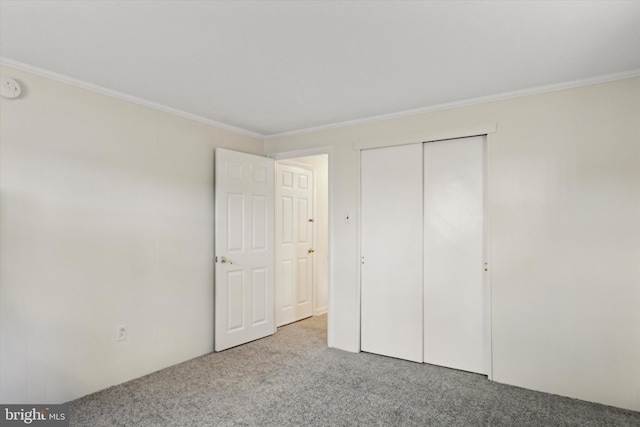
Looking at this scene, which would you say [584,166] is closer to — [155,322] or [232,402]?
[232,402]

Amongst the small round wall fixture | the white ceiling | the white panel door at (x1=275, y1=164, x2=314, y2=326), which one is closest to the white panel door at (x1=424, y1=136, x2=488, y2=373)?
the white ceiling

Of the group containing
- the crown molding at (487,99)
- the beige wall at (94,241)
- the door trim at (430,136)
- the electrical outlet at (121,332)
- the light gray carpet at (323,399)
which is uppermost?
the crown molding at (487,99)

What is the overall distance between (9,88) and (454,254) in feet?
11.5

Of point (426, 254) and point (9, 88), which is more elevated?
point (9, 88)

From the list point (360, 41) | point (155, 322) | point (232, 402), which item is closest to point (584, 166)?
point (360, 41)

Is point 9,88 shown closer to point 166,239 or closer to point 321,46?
point 166,239

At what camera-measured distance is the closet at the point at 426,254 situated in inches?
125

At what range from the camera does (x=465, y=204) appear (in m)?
3.23

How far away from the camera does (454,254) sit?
327 centimetres

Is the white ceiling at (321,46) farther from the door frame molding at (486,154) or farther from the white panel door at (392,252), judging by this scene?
the white panel door at (392,252)

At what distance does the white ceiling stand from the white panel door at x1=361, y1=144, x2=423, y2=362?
2.26 feet

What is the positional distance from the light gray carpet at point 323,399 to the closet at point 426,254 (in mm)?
245

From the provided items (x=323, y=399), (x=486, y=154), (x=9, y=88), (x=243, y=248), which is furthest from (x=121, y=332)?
(x=486, y=154)

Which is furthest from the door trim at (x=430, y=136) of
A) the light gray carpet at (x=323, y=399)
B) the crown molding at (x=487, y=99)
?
the light gray carpet at (x=323, y=399)
